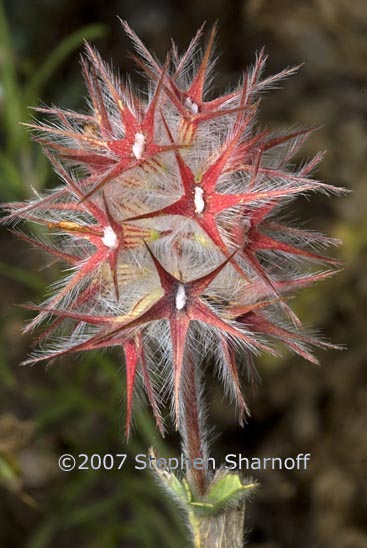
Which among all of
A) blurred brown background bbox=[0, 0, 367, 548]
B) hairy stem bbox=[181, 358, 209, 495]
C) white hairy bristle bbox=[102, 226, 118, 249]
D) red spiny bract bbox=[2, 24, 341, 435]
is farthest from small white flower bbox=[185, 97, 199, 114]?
blurred brown background bbox=[0, 0, 367, 548]

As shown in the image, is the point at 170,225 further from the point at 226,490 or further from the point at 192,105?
the point at 226,490

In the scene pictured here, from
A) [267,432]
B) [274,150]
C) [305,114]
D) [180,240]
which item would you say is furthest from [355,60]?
[180,240]

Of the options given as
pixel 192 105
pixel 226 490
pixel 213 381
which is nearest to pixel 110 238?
pixel 192 105

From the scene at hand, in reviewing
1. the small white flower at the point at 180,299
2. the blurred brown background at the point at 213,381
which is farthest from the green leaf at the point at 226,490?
the blurred brown background at the point at 213,381

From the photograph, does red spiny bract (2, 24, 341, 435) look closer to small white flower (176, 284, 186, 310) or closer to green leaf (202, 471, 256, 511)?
small white flower (176, 284, 186, 310)

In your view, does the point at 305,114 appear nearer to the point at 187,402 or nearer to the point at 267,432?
the point at 267,432

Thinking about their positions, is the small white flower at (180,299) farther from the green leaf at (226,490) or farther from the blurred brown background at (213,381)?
the blurred brown background at (213,381)

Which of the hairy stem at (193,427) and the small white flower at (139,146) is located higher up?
the small white flower at (139,146)
